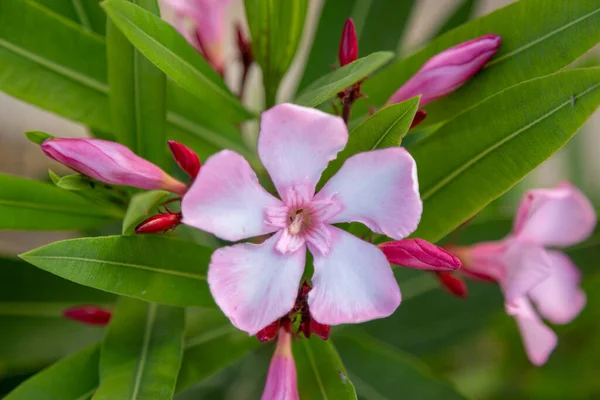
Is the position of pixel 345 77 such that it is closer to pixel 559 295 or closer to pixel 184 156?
pixel 184 156

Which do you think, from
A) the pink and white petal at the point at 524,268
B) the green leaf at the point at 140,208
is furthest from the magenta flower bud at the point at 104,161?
the pink and white petal at the point at 524,268

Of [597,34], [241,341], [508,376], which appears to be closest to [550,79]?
[597,34]

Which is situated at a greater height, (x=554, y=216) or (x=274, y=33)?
(x=274, y=33)

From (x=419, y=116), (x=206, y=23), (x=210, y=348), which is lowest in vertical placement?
(x=210, y=348)

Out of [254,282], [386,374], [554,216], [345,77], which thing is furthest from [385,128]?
[386,374]

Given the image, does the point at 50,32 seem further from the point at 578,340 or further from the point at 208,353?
the point at 578,340

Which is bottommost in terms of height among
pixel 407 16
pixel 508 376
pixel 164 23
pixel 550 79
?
pixel 508 376

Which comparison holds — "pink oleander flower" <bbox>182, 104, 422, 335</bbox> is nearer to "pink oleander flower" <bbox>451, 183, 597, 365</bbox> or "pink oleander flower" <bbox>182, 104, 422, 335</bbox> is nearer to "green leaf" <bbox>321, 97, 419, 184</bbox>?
"green leaf" <bbox>321, 97, 419, 184</bbox>
